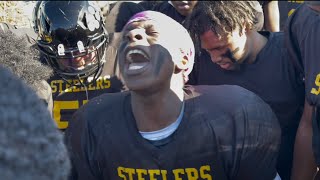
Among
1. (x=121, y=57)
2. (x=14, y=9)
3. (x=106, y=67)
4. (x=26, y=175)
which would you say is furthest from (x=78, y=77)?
(x=26, y=175)

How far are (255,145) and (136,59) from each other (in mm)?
472

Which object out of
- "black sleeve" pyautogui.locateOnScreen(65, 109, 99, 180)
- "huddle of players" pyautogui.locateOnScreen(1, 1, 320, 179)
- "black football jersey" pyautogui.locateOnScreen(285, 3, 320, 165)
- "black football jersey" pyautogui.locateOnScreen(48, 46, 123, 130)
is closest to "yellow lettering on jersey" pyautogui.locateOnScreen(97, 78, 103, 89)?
"black football jersey" pyautogui.locateOnScreen(48, 46, 123, 130)

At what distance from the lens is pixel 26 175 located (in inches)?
27.7

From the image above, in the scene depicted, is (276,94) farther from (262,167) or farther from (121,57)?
(121,57)

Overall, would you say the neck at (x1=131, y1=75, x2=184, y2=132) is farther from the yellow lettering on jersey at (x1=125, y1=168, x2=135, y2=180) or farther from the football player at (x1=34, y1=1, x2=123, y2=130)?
the football player at (x1=34, y1=1, x2=123, y2=130)

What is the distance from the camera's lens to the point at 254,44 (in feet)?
7.46

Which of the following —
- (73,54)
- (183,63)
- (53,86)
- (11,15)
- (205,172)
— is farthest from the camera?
(53,86)

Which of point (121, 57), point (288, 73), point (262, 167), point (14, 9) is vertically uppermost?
point (14, 9)

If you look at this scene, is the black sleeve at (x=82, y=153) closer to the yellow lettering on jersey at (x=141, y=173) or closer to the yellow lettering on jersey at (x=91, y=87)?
the yellow lettering on jersey at (x=141, y=173)

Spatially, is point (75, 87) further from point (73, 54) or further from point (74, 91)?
point (73, 54)

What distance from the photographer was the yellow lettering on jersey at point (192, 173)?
1702 millimetres

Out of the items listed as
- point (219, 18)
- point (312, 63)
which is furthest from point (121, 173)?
point (219, 18)

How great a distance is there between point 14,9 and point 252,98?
3.42ft

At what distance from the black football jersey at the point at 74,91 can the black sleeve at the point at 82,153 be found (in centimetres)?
84
